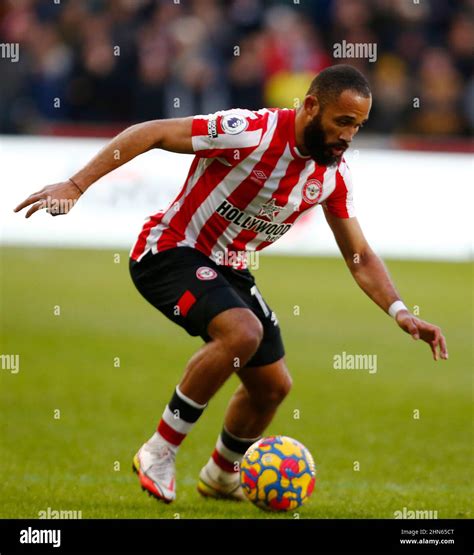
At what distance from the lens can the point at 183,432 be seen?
20.9ft

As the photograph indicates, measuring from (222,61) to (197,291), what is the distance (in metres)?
14.4

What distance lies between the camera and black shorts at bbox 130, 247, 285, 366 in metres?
6.27

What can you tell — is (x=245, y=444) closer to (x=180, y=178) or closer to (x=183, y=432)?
(x=183, y=432)

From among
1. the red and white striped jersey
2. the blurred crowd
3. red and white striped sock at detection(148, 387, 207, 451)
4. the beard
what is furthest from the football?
the blurred crowd

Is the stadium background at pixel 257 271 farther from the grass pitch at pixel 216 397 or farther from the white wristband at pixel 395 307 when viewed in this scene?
the white wristband at pixel 395 307

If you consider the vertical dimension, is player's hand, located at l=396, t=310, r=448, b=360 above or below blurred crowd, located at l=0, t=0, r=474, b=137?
below

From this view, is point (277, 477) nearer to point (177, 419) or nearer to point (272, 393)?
point (272, 393)

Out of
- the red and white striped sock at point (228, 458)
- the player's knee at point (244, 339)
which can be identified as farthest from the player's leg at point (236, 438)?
the player's knee at point (244, 339)

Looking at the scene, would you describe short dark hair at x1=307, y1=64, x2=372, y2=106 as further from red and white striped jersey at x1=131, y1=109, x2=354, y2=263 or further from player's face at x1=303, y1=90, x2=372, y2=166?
red and white striped jersey at x1=131, y1=109, x2=354, y2=263

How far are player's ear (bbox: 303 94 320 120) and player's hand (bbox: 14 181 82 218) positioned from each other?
1.32m

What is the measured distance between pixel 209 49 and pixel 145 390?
36.5 ft

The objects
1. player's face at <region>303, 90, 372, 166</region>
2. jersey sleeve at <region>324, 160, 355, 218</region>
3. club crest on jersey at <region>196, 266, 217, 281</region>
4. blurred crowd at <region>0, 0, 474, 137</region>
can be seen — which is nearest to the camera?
player's face at <region>303, 90, 372, 166</region>

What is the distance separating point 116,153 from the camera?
19.5 ft
